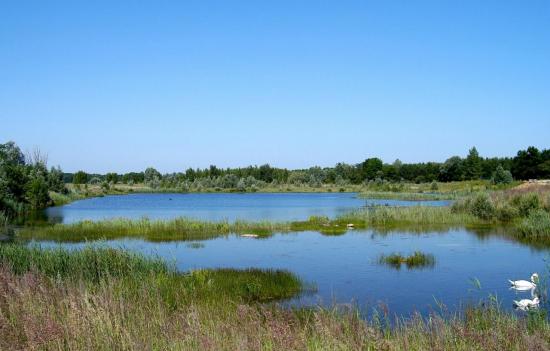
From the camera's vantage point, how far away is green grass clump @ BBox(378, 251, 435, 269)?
68.3 feet

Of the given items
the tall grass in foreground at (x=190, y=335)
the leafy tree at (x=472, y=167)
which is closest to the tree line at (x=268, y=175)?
the leafy tree at (x=472, y=167)

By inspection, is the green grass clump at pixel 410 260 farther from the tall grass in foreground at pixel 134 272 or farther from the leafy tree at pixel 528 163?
the leafy tree at pixel 528 163

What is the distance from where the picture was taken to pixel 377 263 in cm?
2130

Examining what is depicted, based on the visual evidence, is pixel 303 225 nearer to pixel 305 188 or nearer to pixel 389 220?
pixel 389 220

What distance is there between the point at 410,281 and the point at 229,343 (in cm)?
1220

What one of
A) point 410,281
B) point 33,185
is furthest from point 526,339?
point 33,185

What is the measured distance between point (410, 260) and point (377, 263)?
1378mm

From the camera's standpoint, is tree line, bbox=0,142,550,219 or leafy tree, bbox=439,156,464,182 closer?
tree line, bbox=0,142,550,219

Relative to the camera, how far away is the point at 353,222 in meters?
36.2

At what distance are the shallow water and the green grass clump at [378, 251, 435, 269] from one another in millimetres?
353

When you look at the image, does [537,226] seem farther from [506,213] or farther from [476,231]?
[506,213]

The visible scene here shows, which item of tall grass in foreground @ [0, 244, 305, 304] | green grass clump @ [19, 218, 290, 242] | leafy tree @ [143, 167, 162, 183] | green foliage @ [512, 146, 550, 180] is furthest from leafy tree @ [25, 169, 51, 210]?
leafy tree @ [143, 167, 162, 183]

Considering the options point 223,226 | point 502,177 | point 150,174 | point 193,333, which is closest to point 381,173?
point 502,177

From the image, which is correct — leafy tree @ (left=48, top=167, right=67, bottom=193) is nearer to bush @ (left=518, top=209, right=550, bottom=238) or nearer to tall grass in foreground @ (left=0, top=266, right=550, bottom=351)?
bush @ (left=518, top=209, right=550, bottom=238)
